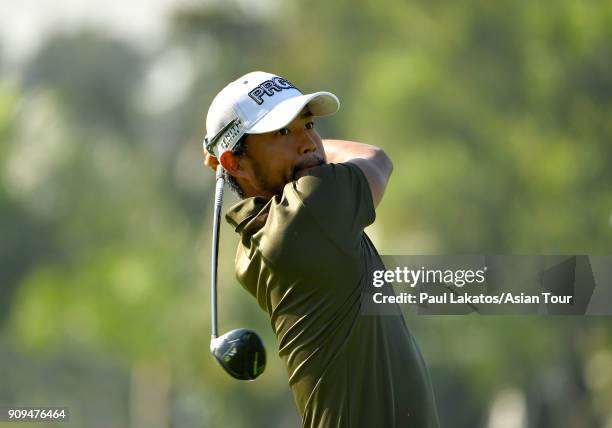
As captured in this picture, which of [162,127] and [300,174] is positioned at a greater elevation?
[162,127]

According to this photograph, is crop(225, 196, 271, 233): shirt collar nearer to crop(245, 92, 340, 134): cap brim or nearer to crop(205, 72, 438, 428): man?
crop(205, 72, 438, 428): man

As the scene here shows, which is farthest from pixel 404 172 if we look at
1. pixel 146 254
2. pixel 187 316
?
pixel 146 254

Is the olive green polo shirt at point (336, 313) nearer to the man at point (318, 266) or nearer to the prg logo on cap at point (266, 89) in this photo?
the man at point (318, 266)

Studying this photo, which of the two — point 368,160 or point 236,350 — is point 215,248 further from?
point 368,160

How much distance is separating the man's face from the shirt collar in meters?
0.08

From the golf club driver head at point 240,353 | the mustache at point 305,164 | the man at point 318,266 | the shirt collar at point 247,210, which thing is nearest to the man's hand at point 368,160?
the man at point 318,266

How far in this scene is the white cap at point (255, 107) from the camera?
13.9 ft

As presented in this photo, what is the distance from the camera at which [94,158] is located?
3488 cm

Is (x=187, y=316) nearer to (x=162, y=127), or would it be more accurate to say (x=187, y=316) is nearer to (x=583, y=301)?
(x=162, y=127)

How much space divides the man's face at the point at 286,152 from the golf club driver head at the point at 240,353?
1.61 ft

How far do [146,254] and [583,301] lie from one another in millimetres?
25592

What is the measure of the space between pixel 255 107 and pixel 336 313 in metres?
0.65

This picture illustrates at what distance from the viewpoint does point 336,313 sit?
13.6 feet

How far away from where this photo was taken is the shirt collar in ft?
14.1
